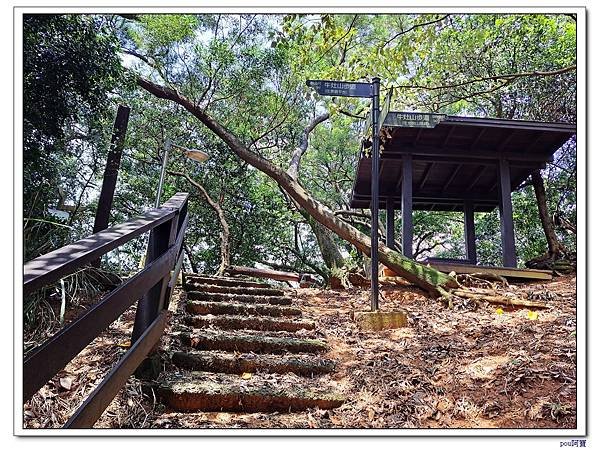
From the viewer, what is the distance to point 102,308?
3.83 feet

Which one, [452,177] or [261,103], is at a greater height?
[261,103]

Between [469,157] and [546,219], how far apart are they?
1.27m

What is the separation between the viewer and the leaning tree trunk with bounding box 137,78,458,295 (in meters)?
4.02

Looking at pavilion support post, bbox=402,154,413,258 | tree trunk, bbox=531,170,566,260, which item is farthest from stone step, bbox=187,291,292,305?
tree trunk, bbox=531,170,566,260

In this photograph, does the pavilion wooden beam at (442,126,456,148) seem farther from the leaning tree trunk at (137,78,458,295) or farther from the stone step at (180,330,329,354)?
the stone step at (180,330,329,354)

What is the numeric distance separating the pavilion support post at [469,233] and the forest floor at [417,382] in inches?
145

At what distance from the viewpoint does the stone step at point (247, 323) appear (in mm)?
2643

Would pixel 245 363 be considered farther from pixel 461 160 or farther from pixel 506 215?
pixel 461 160

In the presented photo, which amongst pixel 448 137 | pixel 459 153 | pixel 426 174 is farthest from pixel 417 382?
pixel 426 174

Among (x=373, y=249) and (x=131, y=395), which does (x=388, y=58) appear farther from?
(x=131, y=395)

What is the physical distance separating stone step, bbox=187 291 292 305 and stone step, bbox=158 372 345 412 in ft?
4.54

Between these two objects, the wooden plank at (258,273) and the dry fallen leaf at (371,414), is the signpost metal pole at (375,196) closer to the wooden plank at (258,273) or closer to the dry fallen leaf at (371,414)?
the dry fallen leaf at (371,414)

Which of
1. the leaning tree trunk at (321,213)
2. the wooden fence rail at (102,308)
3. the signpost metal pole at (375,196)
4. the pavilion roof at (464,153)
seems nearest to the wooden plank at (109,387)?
the wooden fence rail at (102,308)

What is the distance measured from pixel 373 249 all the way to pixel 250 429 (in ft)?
5.39
